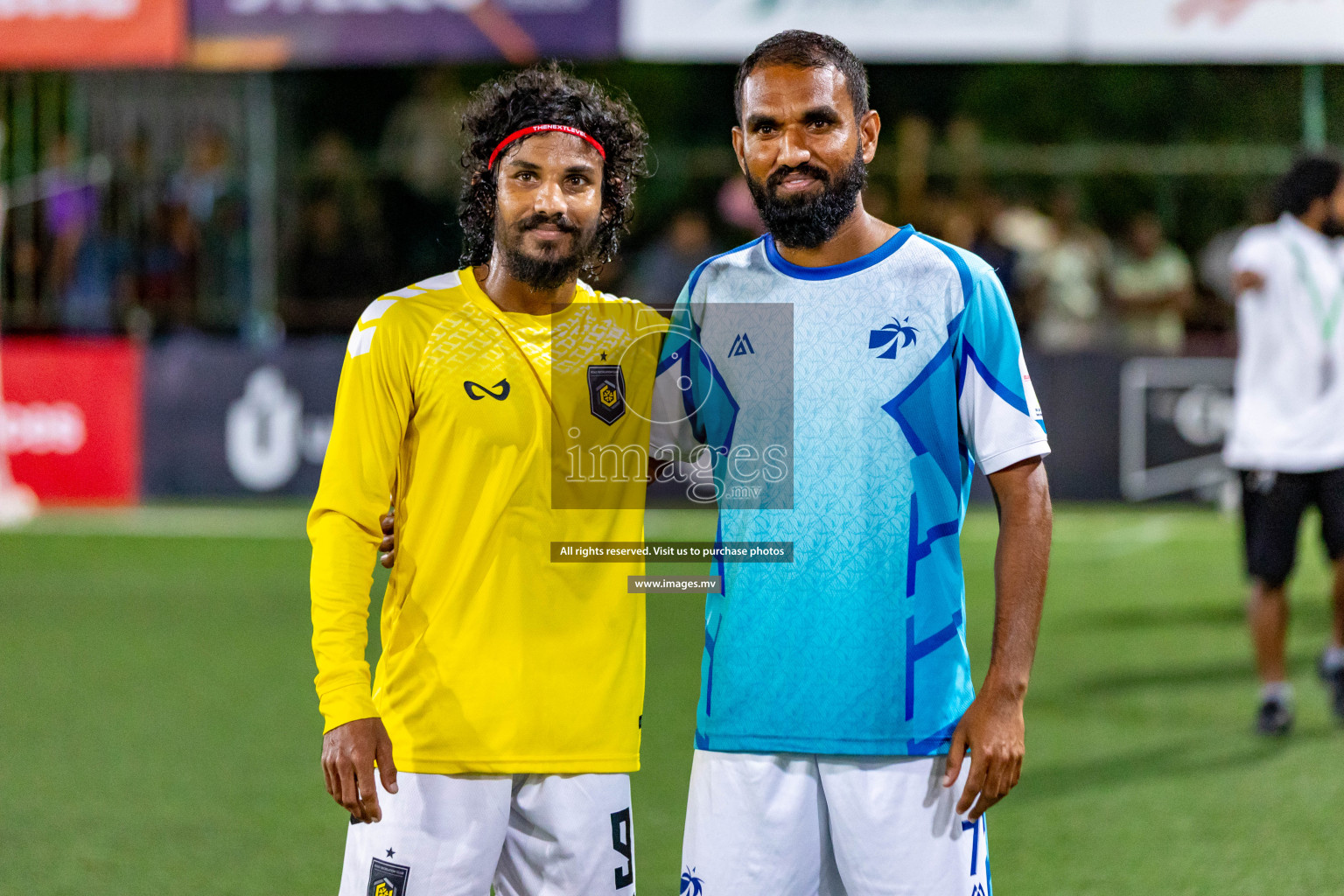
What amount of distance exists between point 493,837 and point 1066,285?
12133 mm

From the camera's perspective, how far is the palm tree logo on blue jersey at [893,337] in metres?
2.80

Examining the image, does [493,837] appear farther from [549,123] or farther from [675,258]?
[675,258]

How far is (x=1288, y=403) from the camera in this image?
6.79m

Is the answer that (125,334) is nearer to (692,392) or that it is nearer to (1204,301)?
(1204,301)

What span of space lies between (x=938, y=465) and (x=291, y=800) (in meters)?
3.68

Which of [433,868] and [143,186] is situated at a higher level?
[143,186]

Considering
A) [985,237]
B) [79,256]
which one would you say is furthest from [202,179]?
[985,237]

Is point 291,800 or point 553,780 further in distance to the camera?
point 291,800

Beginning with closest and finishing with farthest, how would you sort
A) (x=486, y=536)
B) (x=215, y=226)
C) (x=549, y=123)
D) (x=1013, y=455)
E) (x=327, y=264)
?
→ (x=1013, y=455)
(x=486, y=536)
(x=549, y=123)
(x=215, y=226)
(x=327, y=264)

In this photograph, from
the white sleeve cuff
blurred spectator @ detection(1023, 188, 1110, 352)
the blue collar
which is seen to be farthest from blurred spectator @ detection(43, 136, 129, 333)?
the white sleeve cuff

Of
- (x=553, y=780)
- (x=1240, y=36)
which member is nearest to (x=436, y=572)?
(x=553, y=780)

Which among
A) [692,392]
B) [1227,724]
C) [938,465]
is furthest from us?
[1227,724]

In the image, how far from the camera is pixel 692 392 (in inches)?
Result: 118

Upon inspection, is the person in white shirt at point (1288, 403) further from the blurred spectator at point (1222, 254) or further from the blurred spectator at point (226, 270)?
the blurred spectator at point (226, 270)
